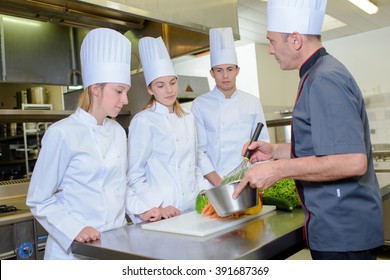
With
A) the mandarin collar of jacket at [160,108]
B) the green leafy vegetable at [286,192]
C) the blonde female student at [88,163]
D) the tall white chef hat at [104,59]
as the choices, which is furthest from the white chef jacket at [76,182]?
the green leafy vegetable at [286,192]

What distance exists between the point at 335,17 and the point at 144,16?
12.7 ft

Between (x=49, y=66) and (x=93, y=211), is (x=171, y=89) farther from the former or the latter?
(x=49, y=66)

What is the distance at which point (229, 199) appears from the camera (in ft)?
3.75

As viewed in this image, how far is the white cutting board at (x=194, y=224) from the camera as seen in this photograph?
1.12m

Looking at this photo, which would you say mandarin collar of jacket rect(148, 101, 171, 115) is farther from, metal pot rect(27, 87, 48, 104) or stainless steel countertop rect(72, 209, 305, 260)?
metal pot rect(27, 87, 48, 104)

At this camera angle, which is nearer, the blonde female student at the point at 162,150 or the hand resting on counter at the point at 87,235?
the hand resting on counter at the point at 87,235

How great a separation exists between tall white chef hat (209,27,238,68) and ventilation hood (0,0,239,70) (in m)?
0.30

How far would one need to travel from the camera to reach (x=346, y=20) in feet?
17.9

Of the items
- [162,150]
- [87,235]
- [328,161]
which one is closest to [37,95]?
[162,150]

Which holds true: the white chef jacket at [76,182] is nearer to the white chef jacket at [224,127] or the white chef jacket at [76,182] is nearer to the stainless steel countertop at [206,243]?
the stainless steel countertop at [206,243]

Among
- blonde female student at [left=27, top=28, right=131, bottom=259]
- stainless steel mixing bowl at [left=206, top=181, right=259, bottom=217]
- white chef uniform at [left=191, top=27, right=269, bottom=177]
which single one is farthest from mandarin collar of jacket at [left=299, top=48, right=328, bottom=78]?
white chef uniform at [left=191, top=27, right=269, bottom=177]

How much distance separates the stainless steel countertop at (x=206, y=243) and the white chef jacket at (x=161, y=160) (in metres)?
0.34
